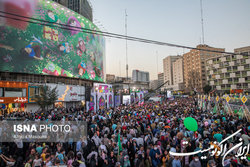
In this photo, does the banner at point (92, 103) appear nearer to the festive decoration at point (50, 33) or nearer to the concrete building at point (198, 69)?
the festive decoration at point (50, 33)

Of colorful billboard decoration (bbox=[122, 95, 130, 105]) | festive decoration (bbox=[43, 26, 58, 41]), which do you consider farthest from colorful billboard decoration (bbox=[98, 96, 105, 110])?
festive decoration (bbox=[43, 26, 58, 41])

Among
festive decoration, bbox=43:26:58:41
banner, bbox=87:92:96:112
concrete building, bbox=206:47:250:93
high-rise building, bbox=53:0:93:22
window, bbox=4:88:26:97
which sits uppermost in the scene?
high-rise building, bbox=53:0:93:22

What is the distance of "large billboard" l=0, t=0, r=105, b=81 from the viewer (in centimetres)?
3272

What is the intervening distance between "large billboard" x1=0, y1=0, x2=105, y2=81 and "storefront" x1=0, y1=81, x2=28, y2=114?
3.17m

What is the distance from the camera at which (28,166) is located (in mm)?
5660

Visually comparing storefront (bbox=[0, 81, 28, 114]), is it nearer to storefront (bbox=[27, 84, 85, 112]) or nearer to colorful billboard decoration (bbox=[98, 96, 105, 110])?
storefront (bbox=[27, 84, 85, 112])

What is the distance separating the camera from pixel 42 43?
36375mm

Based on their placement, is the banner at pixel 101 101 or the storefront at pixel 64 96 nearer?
the banner at pixel 101 101

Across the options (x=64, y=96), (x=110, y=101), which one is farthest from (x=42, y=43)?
(x=110, y=101)

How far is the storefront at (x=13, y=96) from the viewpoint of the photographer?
30.7 m

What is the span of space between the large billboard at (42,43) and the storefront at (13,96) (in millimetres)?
3174

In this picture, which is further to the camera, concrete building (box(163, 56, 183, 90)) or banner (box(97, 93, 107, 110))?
concrete building (box(163, 56, 183, 90))

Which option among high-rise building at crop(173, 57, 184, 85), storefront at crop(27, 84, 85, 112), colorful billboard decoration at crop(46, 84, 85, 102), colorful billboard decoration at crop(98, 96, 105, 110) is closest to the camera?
colorful billboard decoration at crop(98, 96, 105, 110)

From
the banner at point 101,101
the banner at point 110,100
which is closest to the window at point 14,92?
the banner at point 101,101
